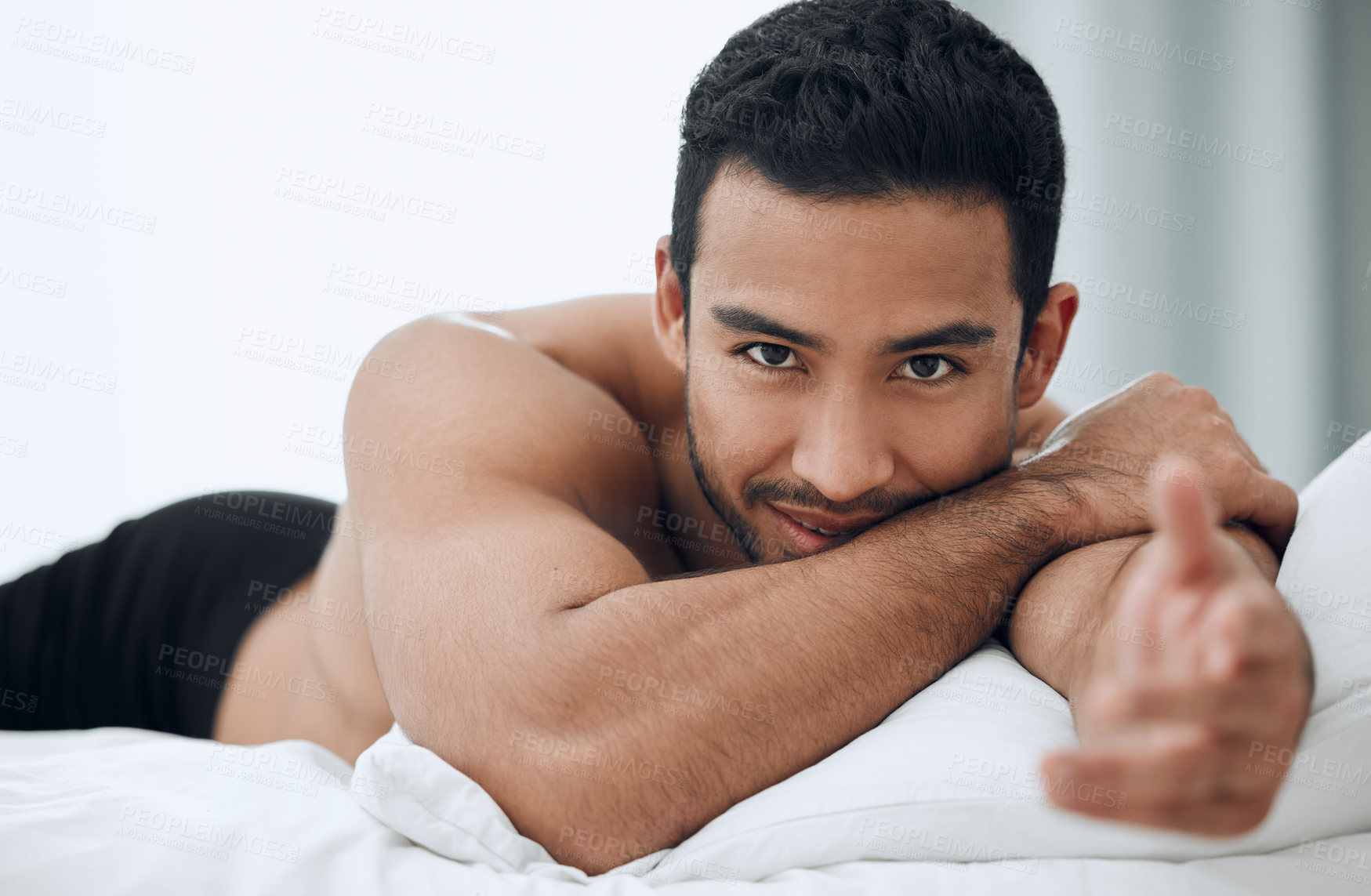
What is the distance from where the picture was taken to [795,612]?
0.77m

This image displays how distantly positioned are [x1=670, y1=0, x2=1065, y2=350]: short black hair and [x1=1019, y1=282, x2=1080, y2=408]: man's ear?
5 cm

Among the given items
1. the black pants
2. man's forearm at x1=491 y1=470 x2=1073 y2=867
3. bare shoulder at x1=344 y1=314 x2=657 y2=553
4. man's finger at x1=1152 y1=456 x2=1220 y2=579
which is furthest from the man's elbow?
the black pants

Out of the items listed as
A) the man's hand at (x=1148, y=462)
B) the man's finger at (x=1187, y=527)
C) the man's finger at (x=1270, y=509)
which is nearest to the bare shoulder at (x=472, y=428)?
the man's hand at (x=1148, y=462)

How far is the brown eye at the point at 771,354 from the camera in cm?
98

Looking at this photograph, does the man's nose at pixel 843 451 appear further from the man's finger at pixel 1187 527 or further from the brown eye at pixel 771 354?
the man's finger at pixel 1187 527

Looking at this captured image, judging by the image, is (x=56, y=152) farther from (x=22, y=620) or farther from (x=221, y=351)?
(x=22, y=620)

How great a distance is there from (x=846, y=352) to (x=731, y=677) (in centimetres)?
38

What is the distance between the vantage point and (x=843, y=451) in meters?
0.91

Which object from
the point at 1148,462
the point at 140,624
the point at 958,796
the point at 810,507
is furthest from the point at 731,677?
the point at 140,624

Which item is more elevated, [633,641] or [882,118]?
[882,118]

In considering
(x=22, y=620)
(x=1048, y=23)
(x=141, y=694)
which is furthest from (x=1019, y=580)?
(x=1048, y=23)

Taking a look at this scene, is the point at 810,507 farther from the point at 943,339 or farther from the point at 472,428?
the point at 472,428

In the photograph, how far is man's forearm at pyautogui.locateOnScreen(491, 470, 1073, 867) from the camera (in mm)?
708

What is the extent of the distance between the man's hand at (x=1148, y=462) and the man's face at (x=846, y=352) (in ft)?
0.33
